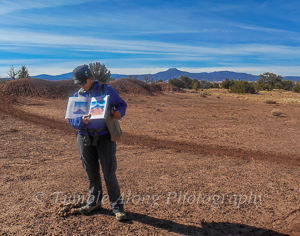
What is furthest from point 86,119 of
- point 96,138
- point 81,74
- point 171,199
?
point 171,199

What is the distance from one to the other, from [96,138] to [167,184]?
83.5 inches

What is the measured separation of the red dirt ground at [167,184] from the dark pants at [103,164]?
0.28 metres

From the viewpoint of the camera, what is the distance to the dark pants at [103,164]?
3.22m

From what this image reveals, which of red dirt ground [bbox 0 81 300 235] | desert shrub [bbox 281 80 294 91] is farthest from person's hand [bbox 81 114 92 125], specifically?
desert shrub [bbox 281 80 294 91]

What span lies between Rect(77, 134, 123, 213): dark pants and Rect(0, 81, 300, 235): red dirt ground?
0.92 ft

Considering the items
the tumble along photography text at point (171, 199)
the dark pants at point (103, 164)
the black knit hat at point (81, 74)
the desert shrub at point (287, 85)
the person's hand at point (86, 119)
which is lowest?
the tumble along photography text at point (171, 199)

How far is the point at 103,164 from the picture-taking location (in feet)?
10.7

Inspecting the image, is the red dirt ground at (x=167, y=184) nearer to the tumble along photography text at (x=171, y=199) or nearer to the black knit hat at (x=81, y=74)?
the tumble along photography text at (x=171, y=199)

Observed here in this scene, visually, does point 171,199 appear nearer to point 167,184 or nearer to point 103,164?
point 167,184

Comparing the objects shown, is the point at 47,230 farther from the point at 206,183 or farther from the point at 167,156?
the point at 167,156

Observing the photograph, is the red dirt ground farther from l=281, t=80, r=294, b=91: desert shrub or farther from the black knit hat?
l=281, t=80, r=294, b=91: desert shrub

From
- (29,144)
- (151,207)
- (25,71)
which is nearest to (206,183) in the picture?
(151,207)

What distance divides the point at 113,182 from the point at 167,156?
3.35 m

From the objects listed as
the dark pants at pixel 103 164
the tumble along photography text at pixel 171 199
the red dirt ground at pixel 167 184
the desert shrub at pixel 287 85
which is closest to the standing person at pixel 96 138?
the dark pants at pixel 103 164
